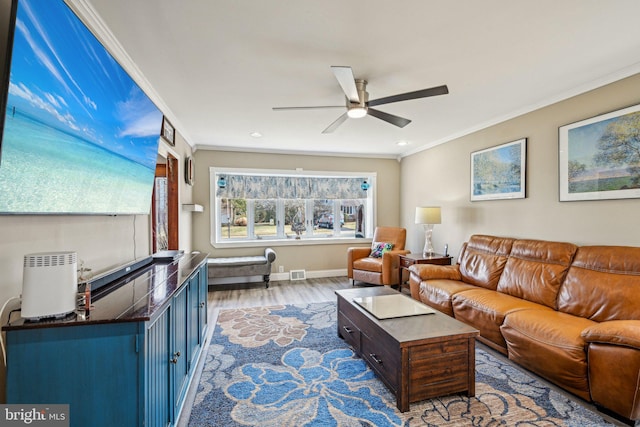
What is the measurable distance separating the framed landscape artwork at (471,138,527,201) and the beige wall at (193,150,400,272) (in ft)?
6.89

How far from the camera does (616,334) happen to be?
5.73 ft

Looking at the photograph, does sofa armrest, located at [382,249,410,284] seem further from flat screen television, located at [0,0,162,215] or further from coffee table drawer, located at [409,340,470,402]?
flat screen television, located at [0,0,162,215]

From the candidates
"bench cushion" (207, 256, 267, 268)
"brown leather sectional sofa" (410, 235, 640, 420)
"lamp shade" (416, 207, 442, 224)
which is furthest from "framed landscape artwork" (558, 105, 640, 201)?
"bench cushion" (207, 256, 267, 268)

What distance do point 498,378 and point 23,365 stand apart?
284 cm

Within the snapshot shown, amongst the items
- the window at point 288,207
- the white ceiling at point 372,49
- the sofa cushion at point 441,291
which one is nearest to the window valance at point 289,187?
the window at point 288,207

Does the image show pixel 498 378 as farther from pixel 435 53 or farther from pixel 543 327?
pixel 435 53

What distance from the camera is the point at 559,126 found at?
9.87 ft

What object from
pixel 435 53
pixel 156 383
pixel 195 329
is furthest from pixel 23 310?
pixel 435 53

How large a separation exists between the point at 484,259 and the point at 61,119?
394 cm

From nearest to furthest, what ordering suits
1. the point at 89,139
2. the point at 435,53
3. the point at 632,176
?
the point at 89,139 < the point at 435,53 < the point at 632,176

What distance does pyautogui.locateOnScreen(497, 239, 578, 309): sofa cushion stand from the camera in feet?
8.90

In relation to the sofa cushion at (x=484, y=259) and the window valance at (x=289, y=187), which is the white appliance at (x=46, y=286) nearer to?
the sofa cushion at (x=484, y=259)

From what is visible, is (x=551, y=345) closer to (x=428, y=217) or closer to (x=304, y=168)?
(x=428, y=217)
